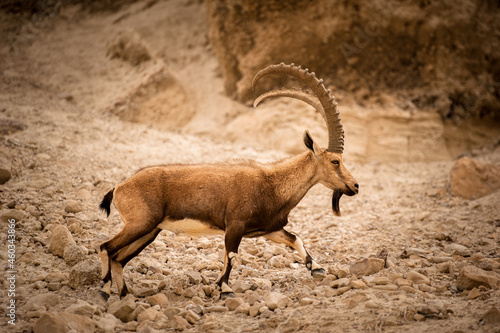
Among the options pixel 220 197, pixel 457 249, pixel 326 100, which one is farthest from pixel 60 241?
pixel 457 249

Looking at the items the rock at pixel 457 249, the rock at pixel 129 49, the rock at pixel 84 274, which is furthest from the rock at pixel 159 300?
the rock at pixel 129 49

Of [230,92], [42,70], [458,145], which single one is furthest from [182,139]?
[458,145]

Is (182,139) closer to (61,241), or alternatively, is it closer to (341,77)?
(341,77)

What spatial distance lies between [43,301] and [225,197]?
6.97 feet

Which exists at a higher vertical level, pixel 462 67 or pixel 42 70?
pixel 462 67

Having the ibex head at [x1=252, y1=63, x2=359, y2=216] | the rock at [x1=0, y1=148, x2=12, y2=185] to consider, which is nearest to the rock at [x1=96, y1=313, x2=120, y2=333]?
the ibex head at [x1=252, y1=63, x2=359, y2=216]

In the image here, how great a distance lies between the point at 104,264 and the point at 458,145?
396 inches

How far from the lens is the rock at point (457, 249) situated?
5.90m

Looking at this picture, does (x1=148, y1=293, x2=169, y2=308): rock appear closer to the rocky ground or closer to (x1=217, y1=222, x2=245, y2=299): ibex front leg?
the rocky ground

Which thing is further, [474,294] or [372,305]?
[474,294]

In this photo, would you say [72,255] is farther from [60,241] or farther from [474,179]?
[474,179]

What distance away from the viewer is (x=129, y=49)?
13.7 metres

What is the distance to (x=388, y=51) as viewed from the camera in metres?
12.0

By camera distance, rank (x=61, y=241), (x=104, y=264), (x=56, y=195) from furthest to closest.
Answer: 1. (x=56, y=195)
2. (x=61, y=241)
3. (x=104, y=264)
